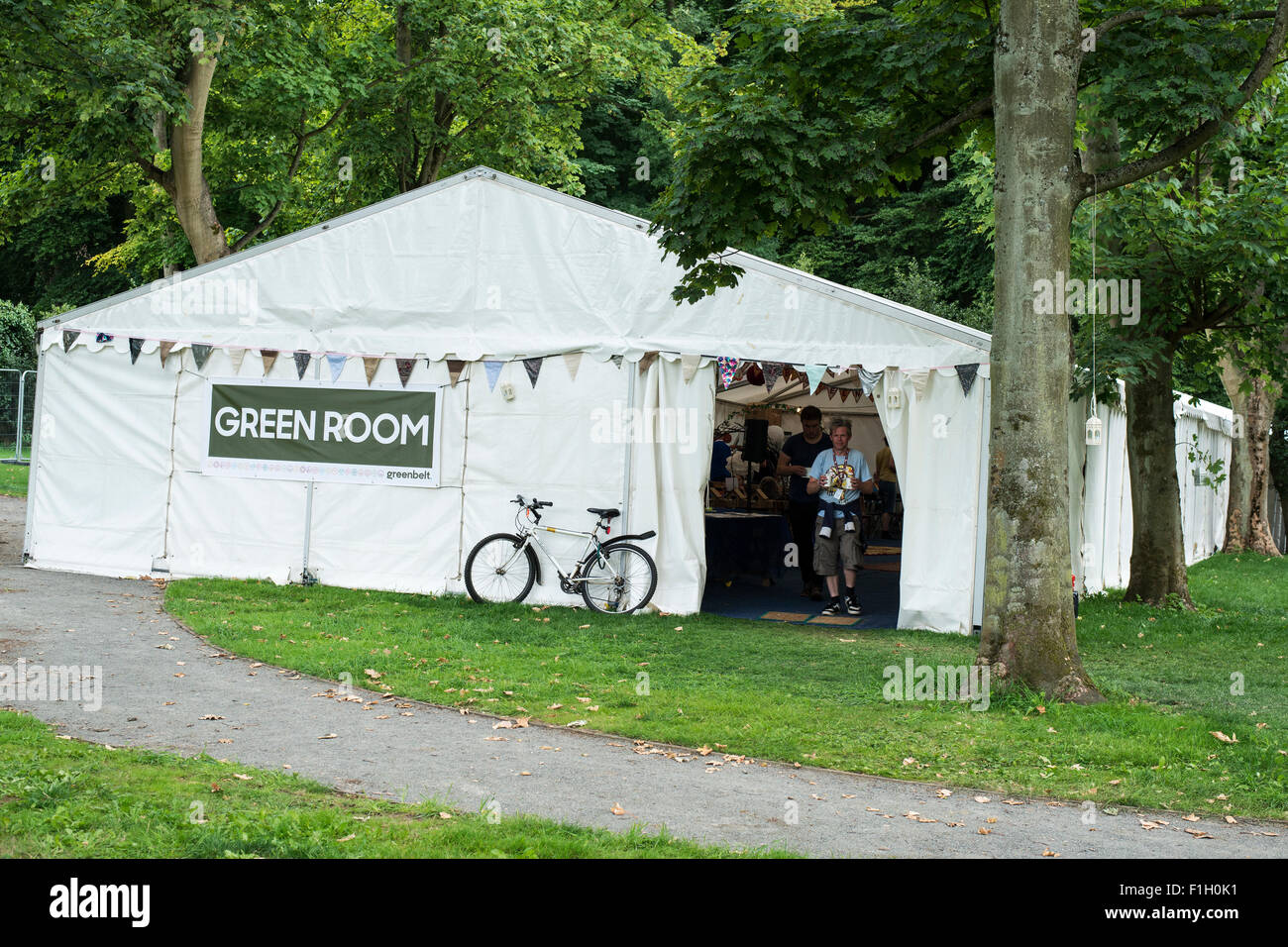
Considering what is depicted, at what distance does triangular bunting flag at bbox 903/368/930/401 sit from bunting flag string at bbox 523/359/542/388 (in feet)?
12.1

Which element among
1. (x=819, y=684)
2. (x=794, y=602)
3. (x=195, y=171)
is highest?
(x=195, y=171)

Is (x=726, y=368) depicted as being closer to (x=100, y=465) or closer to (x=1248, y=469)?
(x=100, y=465)

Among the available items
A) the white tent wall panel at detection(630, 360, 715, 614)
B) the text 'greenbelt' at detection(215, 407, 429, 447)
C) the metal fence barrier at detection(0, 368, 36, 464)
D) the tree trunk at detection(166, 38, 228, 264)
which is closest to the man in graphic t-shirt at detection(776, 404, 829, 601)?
the white tent wall panel at detection(630, 360, 715, 614)

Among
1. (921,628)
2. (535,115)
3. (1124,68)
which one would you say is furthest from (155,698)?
(535,115)

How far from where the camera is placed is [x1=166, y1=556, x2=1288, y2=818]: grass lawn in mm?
6453

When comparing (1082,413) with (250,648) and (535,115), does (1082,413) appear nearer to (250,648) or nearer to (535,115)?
(250,648)

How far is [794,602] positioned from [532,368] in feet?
13.0

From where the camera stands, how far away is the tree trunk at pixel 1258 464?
25120 mm

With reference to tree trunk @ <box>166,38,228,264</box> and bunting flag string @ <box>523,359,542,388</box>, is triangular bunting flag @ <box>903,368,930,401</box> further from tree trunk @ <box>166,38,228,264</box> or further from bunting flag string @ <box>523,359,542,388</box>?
tree trunk @ <box>166,38,228,264</box>

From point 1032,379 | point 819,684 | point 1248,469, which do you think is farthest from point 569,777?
point 1248,469

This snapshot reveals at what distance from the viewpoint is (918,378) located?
36.3 ft

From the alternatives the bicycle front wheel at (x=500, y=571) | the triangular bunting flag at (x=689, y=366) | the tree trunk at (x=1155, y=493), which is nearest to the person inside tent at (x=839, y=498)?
the triangular bunting flag at (x=689, y=366)

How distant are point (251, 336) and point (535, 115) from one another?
11.6 metres

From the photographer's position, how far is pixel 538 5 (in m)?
22.3
